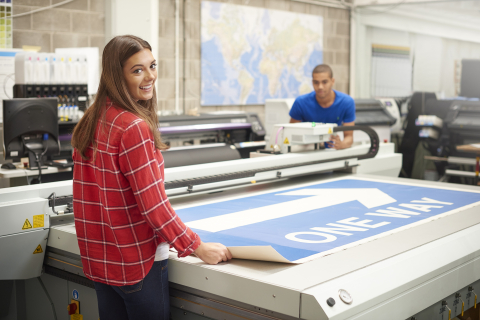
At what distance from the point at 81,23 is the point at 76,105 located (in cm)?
118

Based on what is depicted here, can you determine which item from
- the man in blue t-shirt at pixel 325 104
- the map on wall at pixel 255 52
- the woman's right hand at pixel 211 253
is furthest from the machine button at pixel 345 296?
the map on wall at pixel 255 52

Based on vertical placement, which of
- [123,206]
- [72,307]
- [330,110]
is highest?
[330,110]

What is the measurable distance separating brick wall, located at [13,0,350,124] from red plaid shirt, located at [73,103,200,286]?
12.8ft

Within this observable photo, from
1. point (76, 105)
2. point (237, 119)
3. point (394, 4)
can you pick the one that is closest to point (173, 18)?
point (237, 119)

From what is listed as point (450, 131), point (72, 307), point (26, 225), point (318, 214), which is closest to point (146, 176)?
point (26, 225)

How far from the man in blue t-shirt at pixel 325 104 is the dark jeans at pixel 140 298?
8.57 feet

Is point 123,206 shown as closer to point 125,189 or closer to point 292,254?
point 125,189

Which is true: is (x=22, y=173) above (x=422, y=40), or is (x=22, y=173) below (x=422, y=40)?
below

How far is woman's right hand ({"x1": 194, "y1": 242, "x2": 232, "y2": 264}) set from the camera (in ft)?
5.40

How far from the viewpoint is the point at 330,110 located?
4.02 meters

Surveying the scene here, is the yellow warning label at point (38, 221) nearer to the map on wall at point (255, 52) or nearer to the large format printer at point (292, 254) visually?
the large format printer at point (292, 254)

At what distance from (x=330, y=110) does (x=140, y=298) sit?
276 cm

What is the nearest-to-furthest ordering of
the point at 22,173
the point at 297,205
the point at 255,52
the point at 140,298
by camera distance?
1. the point at 140,298
2. the point at 297,205
3. the point at 22,173
4. the point at 255,52

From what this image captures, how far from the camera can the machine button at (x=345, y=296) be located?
146 centimetres
